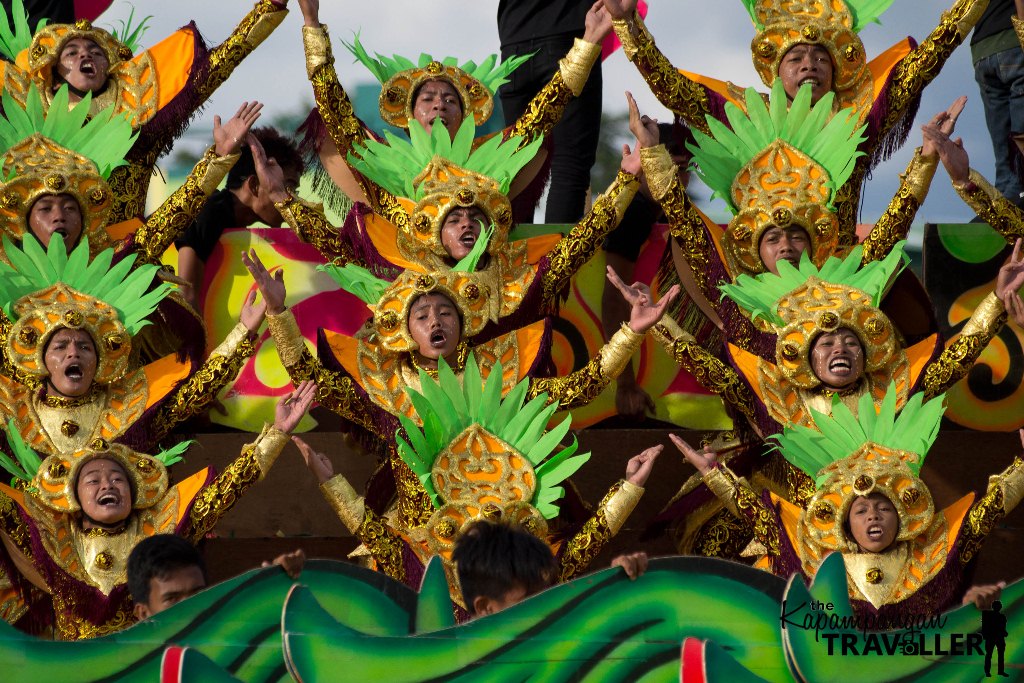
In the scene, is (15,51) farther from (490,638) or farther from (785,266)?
(490,638)

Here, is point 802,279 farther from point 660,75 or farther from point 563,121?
point 563,121

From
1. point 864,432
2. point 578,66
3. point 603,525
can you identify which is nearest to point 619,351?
point 603,525

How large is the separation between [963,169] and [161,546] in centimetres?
245

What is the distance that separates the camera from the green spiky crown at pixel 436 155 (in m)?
4.89

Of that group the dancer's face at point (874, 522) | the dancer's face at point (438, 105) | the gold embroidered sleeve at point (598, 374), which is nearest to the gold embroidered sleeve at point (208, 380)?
the gold embroidered sleeve at point (598, 374)

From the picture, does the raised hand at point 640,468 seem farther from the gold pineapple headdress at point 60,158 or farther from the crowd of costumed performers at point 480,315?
the gold pineapple headdress at point 60,158

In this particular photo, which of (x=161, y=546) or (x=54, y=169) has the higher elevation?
(x=54, y=169)

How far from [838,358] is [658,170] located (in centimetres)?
69

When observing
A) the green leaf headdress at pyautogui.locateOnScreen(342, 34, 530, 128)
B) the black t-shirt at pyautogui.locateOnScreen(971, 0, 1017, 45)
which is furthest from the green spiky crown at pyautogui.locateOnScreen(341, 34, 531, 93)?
the black t-shirt at pyautogui.locateOnScreen(971, 0, 1017, 45)

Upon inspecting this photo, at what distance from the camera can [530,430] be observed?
14.2 ft

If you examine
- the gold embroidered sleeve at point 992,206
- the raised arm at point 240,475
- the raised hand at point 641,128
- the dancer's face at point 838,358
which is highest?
the gold embroidered sleeve at point 992,206

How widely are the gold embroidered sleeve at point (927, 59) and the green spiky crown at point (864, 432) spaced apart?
3.38ft

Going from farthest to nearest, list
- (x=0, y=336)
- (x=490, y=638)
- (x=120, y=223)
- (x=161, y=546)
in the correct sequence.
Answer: (x=120, y=223), (x=0, y=336), (x=161, y=546), (x=490, y=638)

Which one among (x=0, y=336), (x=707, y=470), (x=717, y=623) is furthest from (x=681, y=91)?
(x=717, y=623)
